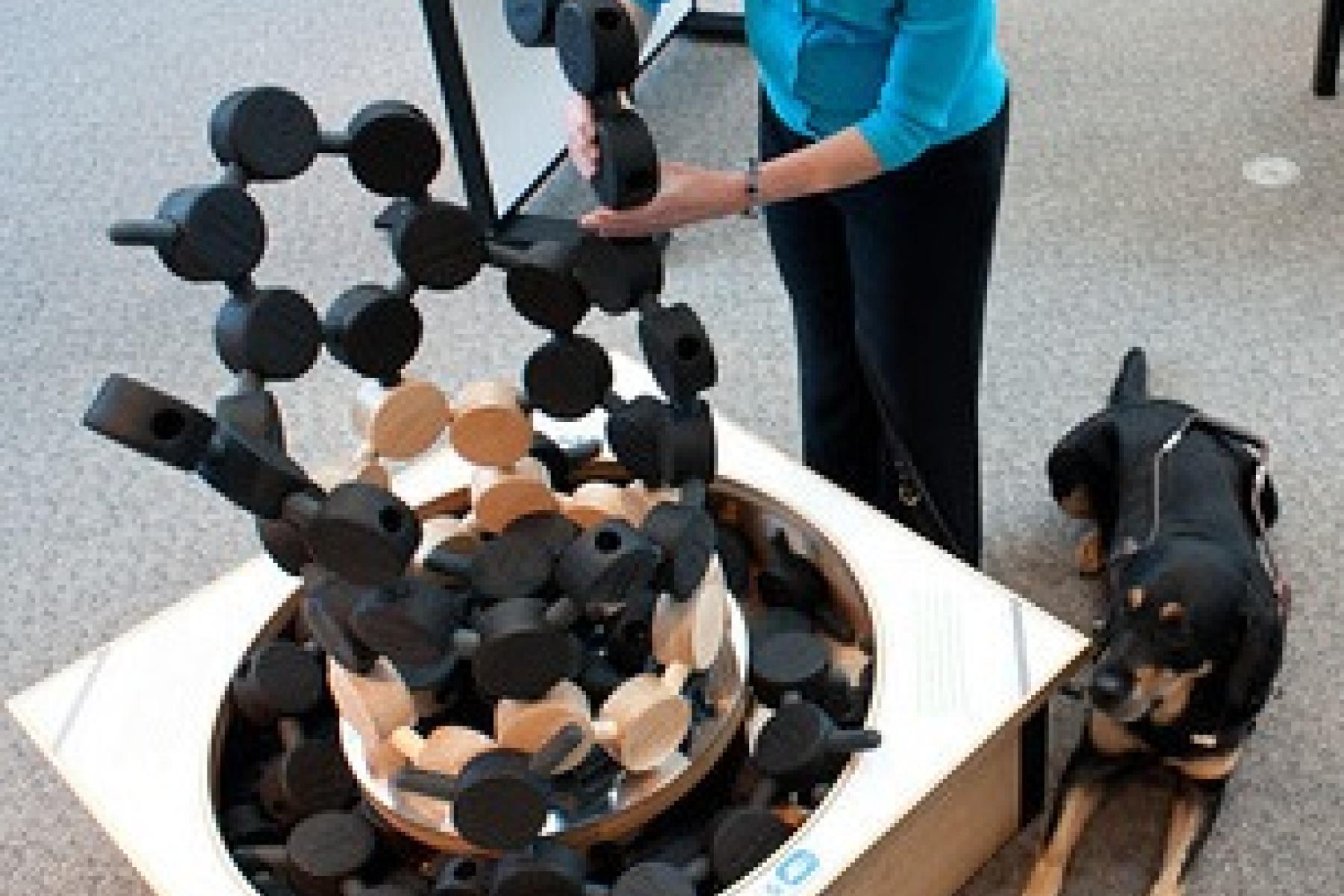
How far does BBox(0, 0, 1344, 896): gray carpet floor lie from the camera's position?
1731mm

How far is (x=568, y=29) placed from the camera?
44.3 inches

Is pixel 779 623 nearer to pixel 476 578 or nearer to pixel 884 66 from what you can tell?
pixel 476 578

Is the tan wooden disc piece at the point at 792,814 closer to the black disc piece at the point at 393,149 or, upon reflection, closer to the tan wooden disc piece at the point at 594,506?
the tan wooden disc piece at the point at 594,506

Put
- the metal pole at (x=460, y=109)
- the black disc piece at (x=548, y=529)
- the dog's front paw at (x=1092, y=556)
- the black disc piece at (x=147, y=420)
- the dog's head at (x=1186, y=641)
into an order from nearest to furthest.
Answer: the black disc piece at (x=147, y=420)
the black disc piece at (x=548, y=529)
the dog's head at (x=1186, y=641)
the dog's front paw at (x=1092, y=556)
the metal pole at (x=460, y=109)

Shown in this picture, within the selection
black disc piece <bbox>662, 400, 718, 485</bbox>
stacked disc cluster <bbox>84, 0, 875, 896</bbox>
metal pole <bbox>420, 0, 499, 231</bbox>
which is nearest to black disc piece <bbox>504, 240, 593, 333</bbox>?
stacked disc cluster <bbox>84, 0, 875, 896</bbox>

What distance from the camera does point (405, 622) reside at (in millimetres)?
1159

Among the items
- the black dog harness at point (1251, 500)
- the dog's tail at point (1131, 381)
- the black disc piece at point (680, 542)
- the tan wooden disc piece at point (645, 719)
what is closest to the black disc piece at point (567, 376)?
the black disc piece at point (680, 542)

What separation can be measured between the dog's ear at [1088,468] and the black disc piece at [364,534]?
0.91 m

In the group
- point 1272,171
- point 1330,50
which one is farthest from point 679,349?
point 1330,50

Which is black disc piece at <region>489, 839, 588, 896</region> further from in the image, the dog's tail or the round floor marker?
the round floor marker

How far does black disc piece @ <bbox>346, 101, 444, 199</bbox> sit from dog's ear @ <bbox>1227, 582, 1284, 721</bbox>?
0.80m

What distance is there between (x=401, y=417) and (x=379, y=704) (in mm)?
225

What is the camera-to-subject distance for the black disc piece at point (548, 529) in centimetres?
135

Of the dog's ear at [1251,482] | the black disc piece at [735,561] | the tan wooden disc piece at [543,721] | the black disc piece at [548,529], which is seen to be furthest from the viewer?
the dog's ear at [1251,482]
